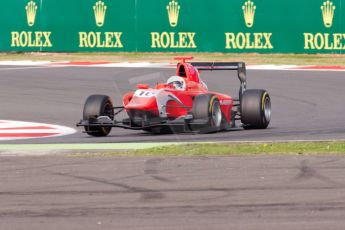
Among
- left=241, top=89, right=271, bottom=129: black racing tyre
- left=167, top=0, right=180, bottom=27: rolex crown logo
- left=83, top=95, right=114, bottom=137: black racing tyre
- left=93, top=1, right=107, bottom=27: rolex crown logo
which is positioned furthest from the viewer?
left=93, top=1, right=107, bottom=27: rolex crown logo

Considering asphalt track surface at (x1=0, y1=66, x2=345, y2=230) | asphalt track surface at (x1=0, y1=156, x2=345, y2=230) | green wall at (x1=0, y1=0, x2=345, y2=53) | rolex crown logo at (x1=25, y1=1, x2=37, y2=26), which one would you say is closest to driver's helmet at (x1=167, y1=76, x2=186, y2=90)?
asphalt track surface at (x1=0, y1=66, x2=345, y2=230)

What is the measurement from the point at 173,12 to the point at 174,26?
41 cm

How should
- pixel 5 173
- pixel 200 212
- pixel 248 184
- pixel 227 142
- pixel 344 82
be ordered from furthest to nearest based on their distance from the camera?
pixel 344 82
pixel 227 142
pixel 5 173
pixel 248 184
pixel 200 212

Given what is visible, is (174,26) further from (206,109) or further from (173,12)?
(206,109)

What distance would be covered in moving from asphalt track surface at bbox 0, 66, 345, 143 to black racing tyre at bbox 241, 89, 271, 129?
208 mm

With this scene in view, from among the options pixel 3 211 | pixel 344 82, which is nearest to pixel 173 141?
pixel 3 211

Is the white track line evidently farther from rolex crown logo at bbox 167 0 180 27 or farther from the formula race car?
rolex crown logo at bbox 167 0 180 27

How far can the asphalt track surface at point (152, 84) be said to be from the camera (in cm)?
1520

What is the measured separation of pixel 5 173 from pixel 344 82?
47.9 feet

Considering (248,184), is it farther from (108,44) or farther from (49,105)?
(108,44)

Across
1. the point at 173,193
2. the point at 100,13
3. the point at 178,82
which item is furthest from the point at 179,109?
the point at 100,13

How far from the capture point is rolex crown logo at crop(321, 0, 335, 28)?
29.0 m

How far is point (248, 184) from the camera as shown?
9781 millimetres

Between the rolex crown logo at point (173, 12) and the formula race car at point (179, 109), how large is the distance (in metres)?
14.5
